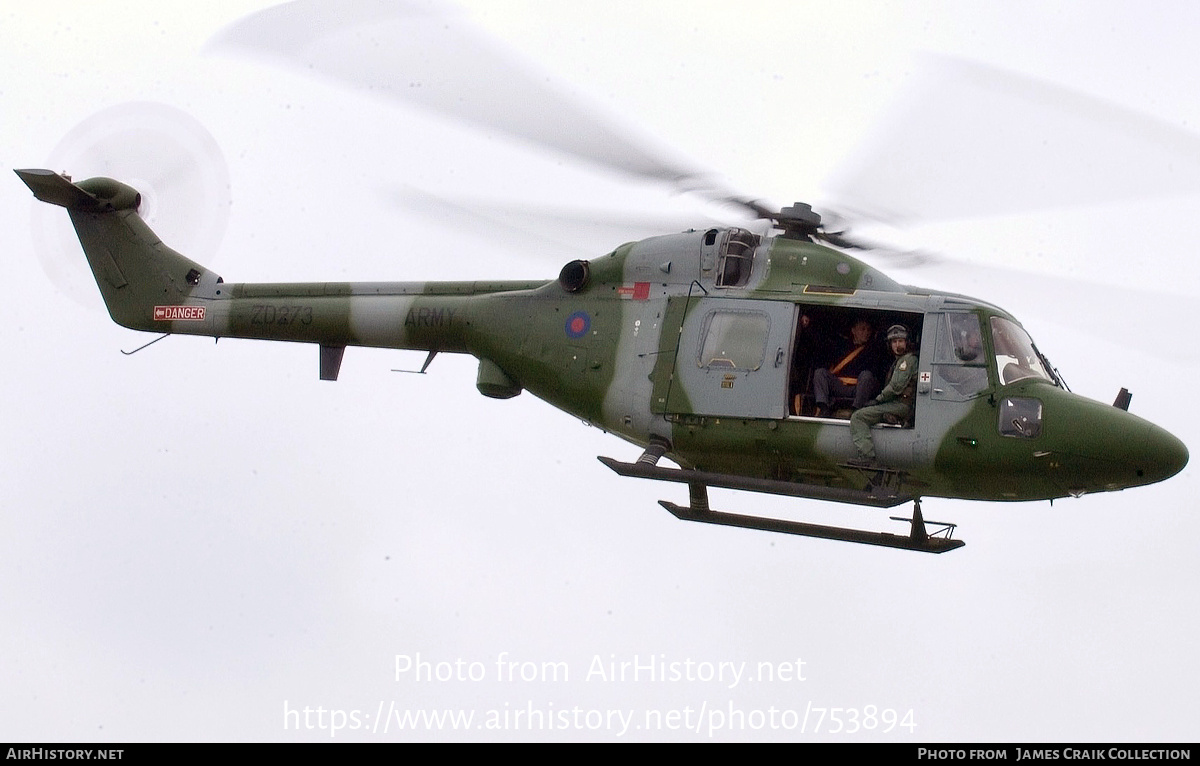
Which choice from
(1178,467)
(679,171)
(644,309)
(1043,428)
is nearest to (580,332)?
(644,309)

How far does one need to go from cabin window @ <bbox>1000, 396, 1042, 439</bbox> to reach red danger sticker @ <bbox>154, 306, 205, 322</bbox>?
910 centimetres

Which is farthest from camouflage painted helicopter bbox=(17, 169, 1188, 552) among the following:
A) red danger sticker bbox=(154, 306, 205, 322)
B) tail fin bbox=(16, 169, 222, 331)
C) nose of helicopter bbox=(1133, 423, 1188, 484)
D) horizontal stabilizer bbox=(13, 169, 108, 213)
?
horizontal stabilizer bbox=(13, 169, 108, 213)

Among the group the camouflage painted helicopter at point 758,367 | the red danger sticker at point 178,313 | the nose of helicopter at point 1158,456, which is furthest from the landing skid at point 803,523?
the red danger sticker at point 178,313

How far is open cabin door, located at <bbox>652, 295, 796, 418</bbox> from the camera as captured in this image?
13539 millimetres

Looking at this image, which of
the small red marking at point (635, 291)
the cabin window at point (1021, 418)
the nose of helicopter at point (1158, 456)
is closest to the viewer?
the nose of helicopter at point (1158, 456)

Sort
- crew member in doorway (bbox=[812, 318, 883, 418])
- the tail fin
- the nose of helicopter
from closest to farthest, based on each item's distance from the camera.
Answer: the nose of helicopter → crew member in doorway (bbox=[812, 318, 883, 418]) → the tail fin

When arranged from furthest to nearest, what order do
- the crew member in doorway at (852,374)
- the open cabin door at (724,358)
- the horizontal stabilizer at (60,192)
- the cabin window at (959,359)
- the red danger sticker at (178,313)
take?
the horizontal stabilizer at (60,192), the red danger sticker at (178,313), the open cabin door at (724,358), the crew member in doorway at (852,374), the cabin window at (959,359)

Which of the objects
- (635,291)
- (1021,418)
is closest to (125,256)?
(635,291)

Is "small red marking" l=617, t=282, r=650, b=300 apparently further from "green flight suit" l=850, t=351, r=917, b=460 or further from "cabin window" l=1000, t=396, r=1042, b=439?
"cabin window" l=1000, t=396, r=1042, b=439

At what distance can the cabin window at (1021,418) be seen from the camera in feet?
41.6

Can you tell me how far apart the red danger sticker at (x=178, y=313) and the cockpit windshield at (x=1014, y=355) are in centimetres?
892

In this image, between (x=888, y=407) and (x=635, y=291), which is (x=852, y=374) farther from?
(x=635, y=291)

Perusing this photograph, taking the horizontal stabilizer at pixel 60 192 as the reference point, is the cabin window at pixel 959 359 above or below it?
above

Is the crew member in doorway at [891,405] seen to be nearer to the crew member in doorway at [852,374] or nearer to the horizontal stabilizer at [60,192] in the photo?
the crew member in doorway at [852,374]
